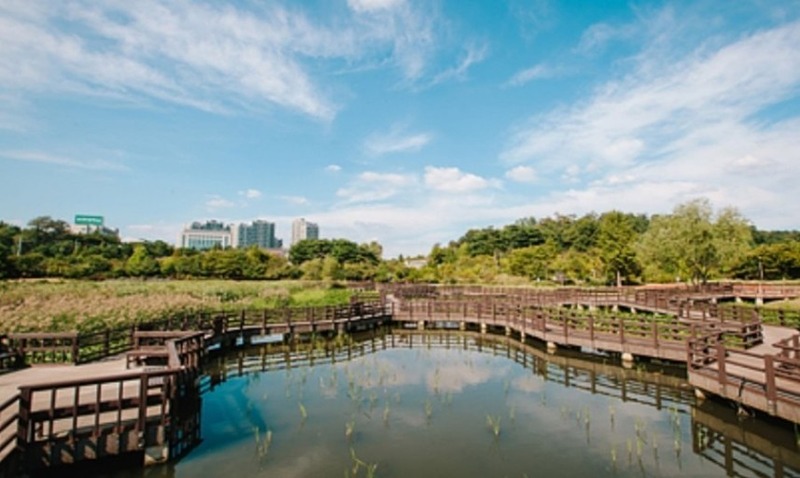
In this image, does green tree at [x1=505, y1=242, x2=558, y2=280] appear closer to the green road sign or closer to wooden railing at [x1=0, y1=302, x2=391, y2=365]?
wooden railing at [x1=0, y1=302, x2=391, y2=365]

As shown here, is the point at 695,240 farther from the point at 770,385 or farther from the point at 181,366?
the point at 181,366

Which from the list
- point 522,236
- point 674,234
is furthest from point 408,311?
point 522,236

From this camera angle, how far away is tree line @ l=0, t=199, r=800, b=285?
46.3 m

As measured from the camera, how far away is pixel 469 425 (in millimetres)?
10672

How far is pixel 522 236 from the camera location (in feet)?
310

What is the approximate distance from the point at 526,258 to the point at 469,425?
55.0 metres

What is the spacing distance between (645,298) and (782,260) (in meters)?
43.1

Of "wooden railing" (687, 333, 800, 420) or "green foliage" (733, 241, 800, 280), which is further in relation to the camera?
"green foliage" (733, 241, 800, 280)

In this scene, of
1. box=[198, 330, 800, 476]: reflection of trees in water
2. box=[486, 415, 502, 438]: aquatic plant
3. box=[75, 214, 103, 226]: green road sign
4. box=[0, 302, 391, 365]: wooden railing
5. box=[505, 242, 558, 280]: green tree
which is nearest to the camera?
box=[198, 330, 800, 476]: reflection of trees in water

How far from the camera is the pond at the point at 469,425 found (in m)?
8.45

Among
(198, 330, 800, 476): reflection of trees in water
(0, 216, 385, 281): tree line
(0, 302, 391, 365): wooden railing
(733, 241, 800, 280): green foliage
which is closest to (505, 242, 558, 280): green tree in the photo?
(0, 216, 385, 281): tree line

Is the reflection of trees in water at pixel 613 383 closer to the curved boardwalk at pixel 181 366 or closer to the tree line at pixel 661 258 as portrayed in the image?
the curved boardwalk at pixel 181 366

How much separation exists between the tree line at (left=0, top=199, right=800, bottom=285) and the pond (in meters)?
37.1

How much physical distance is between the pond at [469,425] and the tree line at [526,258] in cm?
3710
